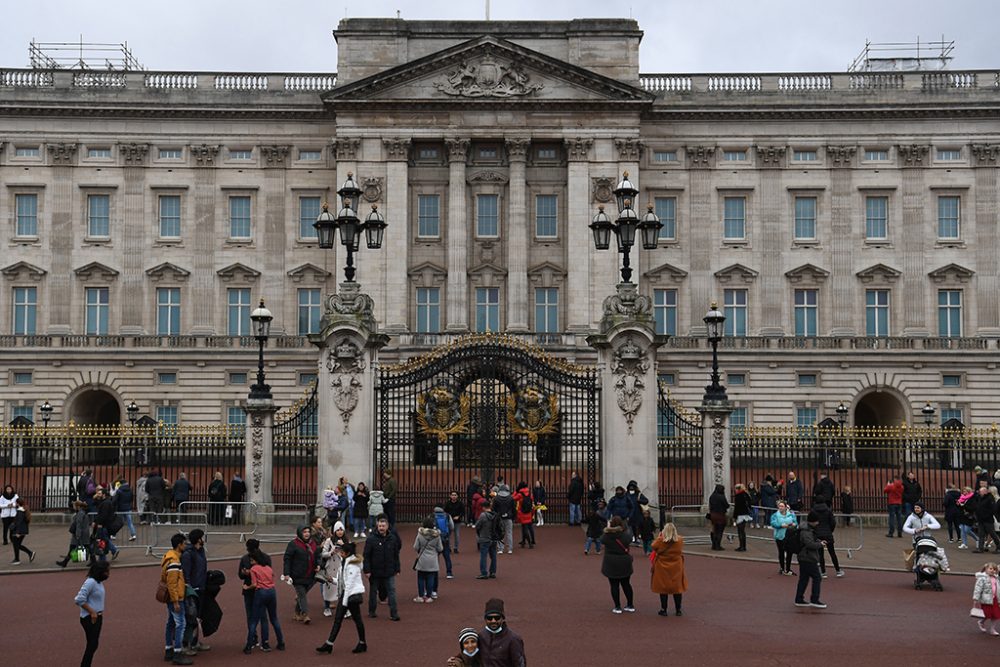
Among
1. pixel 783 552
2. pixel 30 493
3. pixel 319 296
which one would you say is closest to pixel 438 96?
pixel 319 296

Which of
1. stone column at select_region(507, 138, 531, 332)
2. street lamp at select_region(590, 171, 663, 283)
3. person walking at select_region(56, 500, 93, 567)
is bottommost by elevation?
person walking at select_region(56, 500, 93, 567)

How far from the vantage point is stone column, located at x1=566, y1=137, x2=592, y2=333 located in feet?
183

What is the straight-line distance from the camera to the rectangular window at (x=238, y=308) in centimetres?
5838

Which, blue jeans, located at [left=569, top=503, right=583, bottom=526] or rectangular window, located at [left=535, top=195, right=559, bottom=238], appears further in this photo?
rectangular window, located at [left=535, top=195, right=559, bottom=238]

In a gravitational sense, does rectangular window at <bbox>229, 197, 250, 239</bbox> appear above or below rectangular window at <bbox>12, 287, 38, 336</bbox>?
above

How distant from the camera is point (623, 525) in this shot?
17641mm

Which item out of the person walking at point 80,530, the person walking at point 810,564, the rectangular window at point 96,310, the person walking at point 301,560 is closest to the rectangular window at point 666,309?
the rectangular window at point 96,310

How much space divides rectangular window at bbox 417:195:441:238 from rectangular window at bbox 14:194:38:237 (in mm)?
20680

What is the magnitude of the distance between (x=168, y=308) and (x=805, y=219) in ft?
114

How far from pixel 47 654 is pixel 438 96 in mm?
44954

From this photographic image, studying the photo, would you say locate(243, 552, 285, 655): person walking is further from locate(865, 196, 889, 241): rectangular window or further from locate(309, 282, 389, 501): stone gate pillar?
locate(865, 196, 889, 241): rectangular window

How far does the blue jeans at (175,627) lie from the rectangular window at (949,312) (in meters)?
51.4

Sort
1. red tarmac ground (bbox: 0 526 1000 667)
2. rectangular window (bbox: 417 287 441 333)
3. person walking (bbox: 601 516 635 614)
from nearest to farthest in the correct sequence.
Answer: red tarmac ground (bbox: 0 526 1000 667) < person walking (bbox: 601 516 635 614) < rectangular window (bbox: 417 287 441 333)

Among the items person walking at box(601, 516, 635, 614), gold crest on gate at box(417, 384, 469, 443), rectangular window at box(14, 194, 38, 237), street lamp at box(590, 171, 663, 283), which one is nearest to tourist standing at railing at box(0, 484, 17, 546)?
gold crest on gate at box(417, 384, 469, 443)
